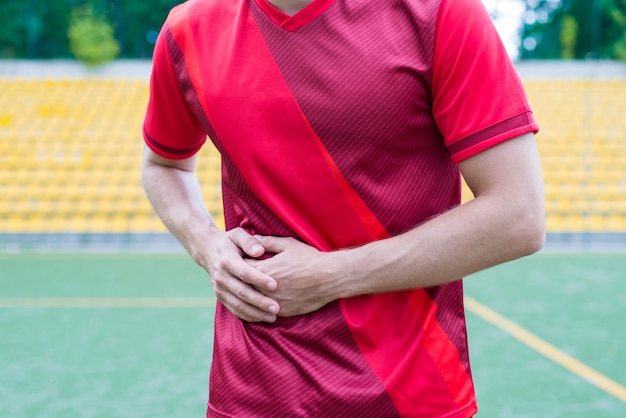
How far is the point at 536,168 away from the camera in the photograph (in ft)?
3.26

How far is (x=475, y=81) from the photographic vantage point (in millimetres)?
955

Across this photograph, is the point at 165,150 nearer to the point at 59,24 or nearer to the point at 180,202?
the point at 180,202

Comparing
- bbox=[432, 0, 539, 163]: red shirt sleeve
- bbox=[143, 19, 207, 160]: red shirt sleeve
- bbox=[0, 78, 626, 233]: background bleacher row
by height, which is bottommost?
bbox=[0, 78, 626, 233]: background bleacher row

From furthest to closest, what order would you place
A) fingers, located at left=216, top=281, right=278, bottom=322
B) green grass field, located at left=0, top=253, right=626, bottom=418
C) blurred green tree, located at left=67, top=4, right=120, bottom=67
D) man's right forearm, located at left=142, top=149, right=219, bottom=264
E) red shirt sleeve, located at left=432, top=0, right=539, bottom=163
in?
1. blurred green tree, located at left=67, top=4, right=120, bottom=67
2. green grass field, located at left=0, top=253, right=626, bottom=418
3. man's right forearm, located at left=142, top=149, right=219, bottom=264
4. fingers, located at left=216, top=281, right=278, bottom=322
5. red shirt sleeve, located at left=432, top=0, right=539, bottom=163

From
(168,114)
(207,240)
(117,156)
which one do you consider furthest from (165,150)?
(117,156)

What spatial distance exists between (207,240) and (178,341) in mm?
3978

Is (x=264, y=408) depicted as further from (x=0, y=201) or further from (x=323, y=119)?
(x=0, y=201)

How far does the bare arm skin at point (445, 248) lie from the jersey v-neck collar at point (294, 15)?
28 centimetres

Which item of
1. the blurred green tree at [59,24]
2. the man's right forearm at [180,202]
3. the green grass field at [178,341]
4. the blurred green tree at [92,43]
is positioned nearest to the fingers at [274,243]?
the man's right forearm at [180,202]

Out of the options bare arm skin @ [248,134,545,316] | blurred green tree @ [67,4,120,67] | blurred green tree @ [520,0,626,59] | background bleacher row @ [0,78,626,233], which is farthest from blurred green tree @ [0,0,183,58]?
bare arm skin @ [248,134,545,316]

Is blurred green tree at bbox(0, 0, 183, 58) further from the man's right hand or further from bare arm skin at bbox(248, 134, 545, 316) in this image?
bare arm skin at bbox(248, 134, 545, 316)

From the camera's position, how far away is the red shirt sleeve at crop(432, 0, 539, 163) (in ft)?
3.11

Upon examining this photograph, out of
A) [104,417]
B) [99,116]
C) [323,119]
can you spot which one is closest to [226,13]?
[323,119]

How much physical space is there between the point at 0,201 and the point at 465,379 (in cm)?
1112
